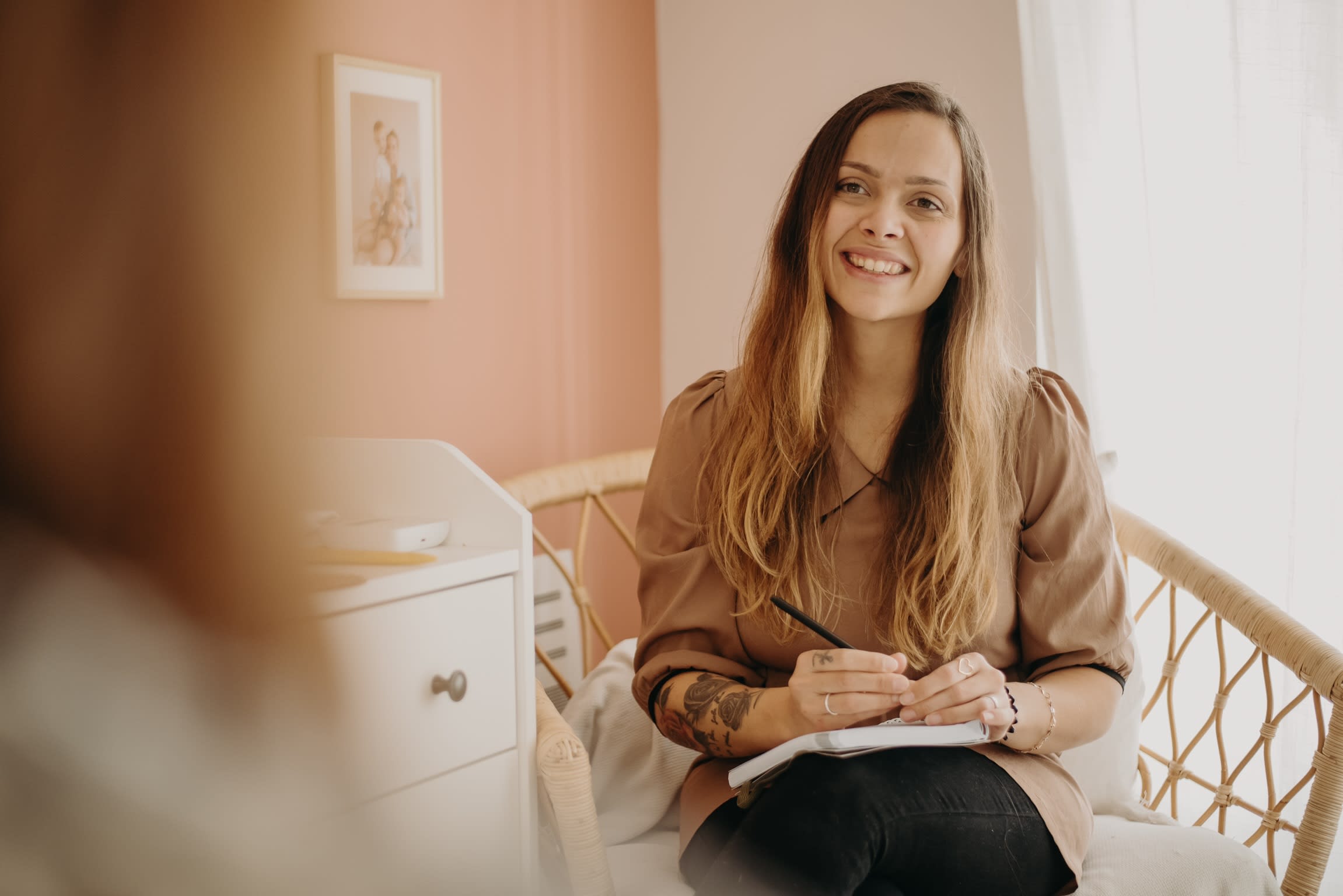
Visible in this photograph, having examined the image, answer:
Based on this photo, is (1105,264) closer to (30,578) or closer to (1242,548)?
(1242,548)

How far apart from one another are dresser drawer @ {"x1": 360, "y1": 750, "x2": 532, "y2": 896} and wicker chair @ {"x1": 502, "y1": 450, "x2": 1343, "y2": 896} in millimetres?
727

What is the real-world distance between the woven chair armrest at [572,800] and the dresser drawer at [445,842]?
2.39 feet

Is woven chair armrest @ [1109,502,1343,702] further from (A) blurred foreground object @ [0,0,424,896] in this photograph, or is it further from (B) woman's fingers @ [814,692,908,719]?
(A) blurred foreground object @ [0,0,424,896]

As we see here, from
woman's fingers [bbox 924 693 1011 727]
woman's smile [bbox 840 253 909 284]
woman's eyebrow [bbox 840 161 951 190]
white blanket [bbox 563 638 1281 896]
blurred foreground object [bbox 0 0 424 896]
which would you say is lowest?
white blanket [bbox 563 638 1281 896]

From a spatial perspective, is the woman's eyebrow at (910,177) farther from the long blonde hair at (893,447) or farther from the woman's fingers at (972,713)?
the woman's fingers at (972,713)

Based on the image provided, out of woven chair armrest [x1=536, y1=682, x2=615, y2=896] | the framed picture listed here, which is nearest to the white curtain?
woven chair armrest [x1=536, y1=682, x2=615, y2=896]

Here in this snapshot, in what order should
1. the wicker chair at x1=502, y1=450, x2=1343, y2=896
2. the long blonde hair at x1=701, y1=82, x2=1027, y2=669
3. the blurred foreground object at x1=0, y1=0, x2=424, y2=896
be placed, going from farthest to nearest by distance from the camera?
1. the long blonde hair at x1=701, y1=82, x2=1027, y2=669
2. the wicker chair at x1=502, y1=450, x2=1343, y2=896
3. the blurred foreground object at x1=0, y1=0, x2=424, y2=896

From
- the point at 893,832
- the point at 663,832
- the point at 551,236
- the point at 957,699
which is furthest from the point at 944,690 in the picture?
the point at 551,236

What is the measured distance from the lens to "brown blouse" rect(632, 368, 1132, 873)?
1048mm

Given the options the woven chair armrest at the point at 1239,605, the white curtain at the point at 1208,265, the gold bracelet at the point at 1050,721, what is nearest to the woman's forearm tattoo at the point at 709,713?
the gold bracelet at the point at 1050,721

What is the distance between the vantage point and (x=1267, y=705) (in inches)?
42.7

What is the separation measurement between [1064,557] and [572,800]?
22.1 inches

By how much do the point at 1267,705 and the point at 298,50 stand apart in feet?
4.08

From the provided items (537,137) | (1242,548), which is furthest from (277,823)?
(537,137)
